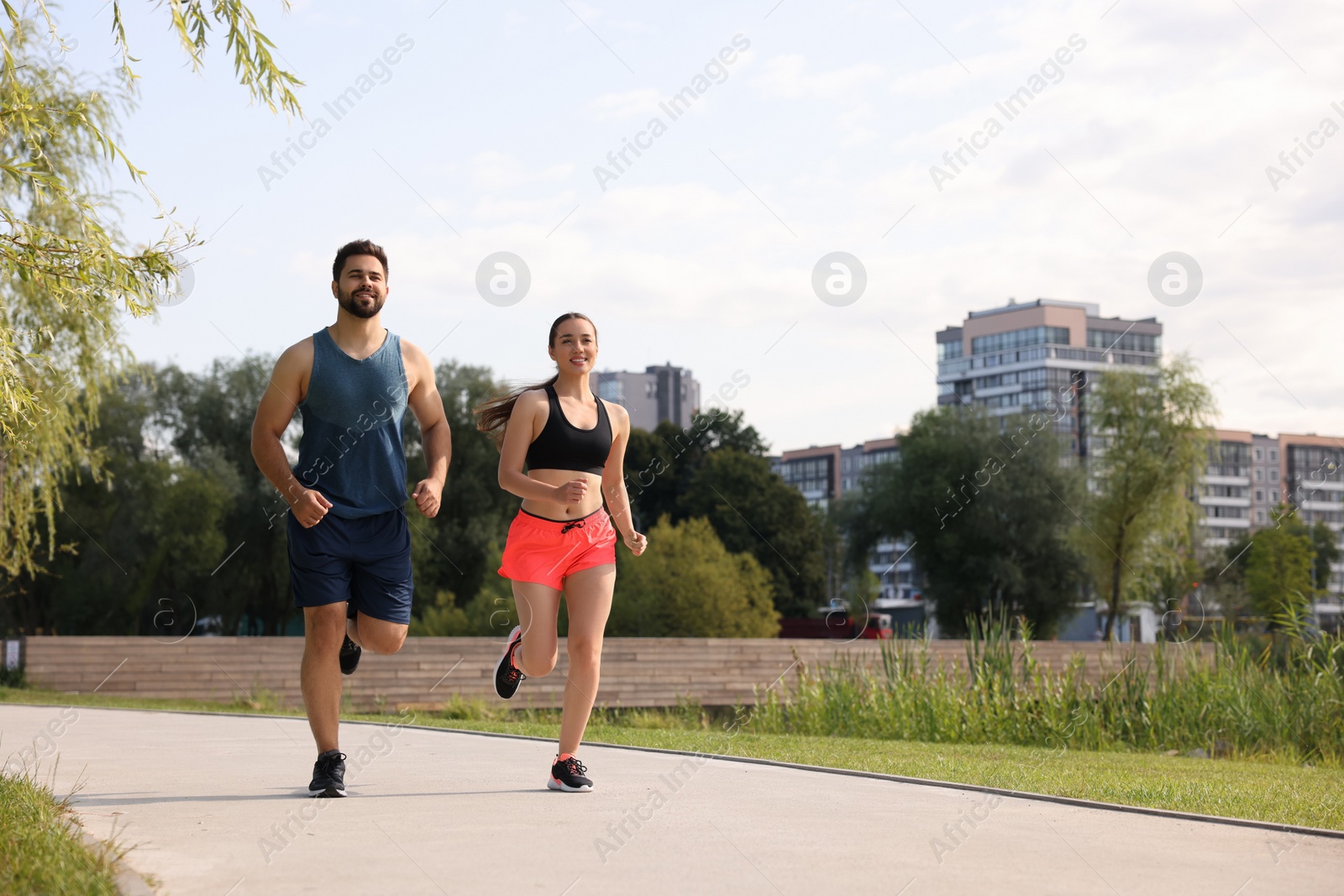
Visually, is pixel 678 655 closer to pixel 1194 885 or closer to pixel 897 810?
pixel 897 810

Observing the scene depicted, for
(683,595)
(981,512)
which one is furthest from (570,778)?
(981,512)

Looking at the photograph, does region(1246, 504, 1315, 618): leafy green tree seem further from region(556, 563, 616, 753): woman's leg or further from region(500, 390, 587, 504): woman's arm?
region(500, 390, 587, 504): woman's arm

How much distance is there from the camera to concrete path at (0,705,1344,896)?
386 centimetres

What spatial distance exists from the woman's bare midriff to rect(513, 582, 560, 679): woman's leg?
13.2 inches

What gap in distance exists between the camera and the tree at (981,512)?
50.8m

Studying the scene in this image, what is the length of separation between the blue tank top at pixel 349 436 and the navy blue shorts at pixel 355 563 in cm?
7

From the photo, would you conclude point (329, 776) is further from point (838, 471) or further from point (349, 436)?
point (838, 471)

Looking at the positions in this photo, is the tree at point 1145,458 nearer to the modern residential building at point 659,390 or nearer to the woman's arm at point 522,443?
the woman's arm at point 522,443

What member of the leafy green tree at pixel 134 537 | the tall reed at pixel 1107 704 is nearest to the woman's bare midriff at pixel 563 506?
the tall reed at pixel 1107 704

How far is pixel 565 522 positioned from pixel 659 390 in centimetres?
12475

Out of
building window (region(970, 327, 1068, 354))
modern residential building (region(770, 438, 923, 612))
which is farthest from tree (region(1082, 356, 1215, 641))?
building window (region(970, 327, 1068, 354))

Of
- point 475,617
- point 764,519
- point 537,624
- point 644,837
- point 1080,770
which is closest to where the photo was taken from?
point 644,837

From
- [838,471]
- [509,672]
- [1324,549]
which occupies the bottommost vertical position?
[509,672]

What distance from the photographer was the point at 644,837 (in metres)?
4.57
